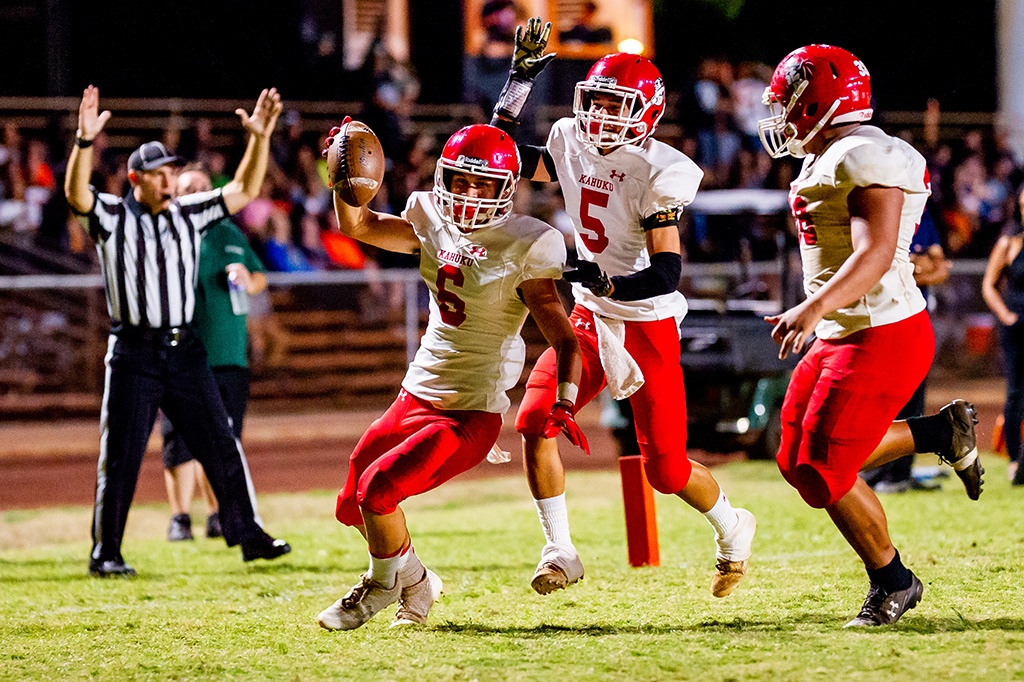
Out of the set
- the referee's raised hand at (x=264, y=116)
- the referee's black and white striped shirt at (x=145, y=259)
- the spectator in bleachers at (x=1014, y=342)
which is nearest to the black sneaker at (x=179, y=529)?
the referee's black and white striped shirt at (x=145, y=259)

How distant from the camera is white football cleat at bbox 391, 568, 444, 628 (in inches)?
207

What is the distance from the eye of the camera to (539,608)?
18.5ft

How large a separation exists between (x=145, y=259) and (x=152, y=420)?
808mm

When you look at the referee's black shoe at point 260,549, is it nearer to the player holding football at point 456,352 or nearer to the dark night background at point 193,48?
the player holding football at point 456,352

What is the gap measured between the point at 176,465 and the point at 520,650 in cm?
400

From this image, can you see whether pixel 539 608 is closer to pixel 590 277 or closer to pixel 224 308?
pixel 590 277

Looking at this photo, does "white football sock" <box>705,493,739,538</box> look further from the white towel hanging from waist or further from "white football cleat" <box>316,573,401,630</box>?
"white football cleat" <box>316,573,401,630</box>

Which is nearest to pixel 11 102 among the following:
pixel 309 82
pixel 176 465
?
pixel 309 82

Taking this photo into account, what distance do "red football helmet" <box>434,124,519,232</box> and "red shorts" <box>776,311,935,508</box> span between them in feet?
4.25

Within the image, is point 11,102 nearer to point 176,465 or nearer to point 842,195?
point 176,465

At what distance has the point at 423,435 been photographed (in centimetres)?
500

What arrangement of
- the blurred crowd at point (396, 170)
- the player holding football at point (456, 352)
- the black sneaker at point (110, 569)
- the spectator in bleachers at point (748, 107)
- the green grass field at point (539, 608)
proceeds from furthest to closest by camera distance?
the spectator in bleachers at point (748, 107)
the blurred crowd at point (396, 170)
the black sneaker at point (110, 569)
the player holding football at point (456, 352)
the green grass field at point (539, 608)

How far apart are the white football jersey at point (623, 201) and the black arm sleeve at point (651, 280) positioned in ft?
0.63

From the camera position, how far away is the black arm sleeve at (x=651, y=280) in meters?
5.20
